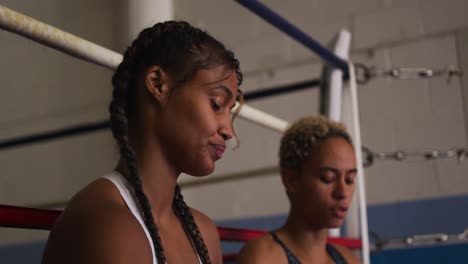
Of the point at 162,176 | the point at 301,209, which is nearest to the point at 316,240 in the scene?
the point at 301,209

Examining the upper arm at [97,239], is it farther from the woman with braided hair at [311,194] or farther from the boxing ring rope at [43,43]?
the woman with braided hair at [311,194]

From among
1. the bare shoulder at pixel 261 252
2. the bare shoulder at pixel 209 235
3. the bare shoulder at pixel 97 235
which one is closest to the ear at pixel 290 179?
the bare shoulder at pixel 261 252

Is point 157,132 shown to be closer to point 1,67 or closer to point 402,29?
point 402,29

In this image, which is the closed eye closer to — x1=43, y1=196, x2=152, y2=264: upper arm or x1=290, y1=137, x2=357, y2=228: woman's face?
x1=43, y1=196, x2=152, y2=264: upper arm

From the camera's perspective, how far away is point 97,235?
1.89 feet

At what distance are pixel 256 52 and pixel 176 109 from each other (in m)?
1.78

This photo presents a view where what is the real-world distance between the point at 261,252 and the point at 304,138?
241 mm

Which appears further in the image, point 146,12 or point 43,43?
point 146,12

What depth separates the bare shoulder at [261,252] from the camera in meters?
1.05

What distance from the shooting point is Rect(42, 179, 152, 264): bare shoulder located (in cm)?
57

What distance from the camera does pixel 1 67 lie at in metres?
2.85

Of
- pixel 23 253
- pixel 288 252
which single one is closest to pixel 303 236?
pixel 288 252

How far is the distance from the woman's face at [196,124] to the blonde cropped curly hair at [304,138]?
482 millimetres

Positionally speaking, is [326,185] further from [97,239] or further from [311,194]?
[97,239]
